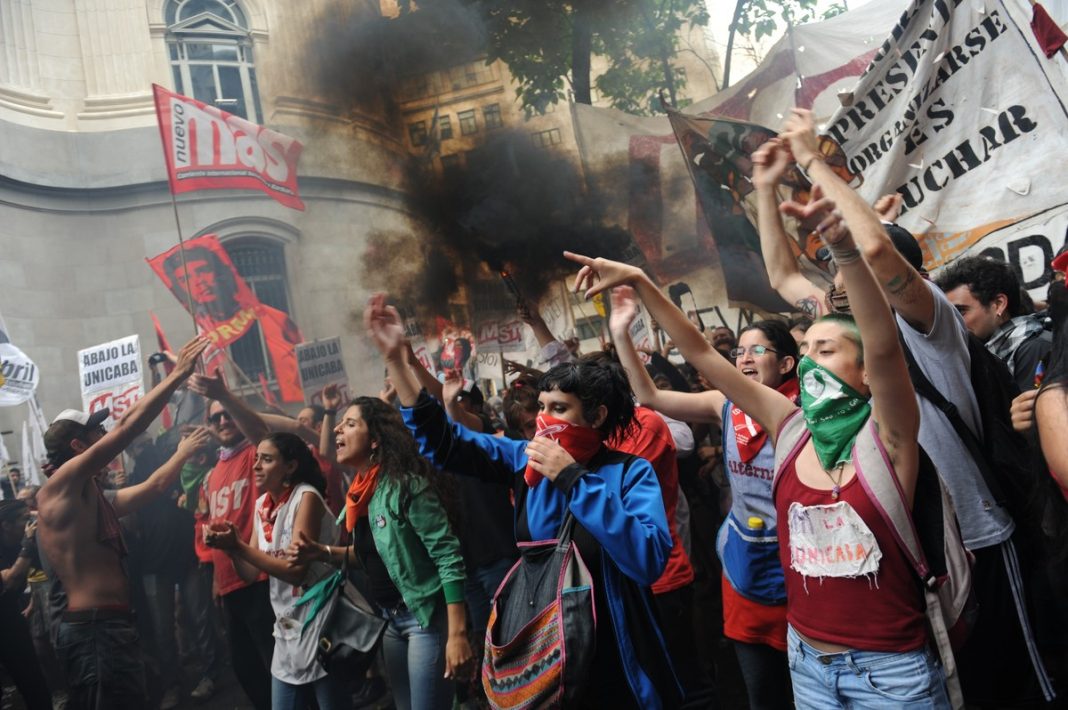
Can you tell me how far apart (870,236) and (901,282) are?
8.0 inches

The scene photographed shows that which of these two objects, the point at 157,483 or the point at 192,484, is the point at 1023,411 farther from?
the point at 192,484

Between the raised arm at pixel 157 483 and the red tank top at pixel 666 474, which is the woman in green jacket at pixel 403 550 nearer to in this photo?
the red tank top at pixel 666 474

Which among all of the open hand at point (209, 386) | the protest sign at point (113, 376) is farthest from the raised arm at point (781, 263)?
the protest sign at point (113, 376)

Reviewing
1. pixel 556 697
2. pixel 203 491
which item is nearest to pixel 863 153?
pixel 556 697

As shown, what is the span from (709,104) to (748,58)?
482 cm

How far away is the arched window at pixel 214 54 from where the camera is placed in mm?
8789

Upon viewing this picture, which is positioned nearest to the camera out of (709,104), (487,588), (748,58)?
(487,588)

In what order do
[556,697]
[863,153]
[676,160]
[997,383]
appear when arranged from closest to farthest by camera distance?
[556,697], [997,383], [863,153], [676,160]

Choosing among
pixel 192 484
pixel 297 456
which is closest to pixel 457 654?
pixel 297 456

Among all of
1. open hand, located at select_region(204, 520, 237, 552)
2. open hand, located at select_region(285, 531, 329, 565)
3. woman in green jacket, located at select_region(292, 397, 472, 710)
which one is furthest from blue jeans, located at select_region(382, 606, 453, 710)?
→ open hand, located at select_region(204, 520, 237, 552)

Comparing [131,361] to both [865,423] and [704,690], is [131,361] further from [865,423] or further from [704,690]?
[865,423]

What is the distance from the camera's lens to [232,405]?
5.31m

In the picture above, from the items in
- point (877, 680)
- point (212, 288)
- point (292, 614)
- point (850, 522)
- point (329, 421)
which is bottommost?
point (877, 680)

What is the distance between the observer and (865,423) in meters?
2.04
